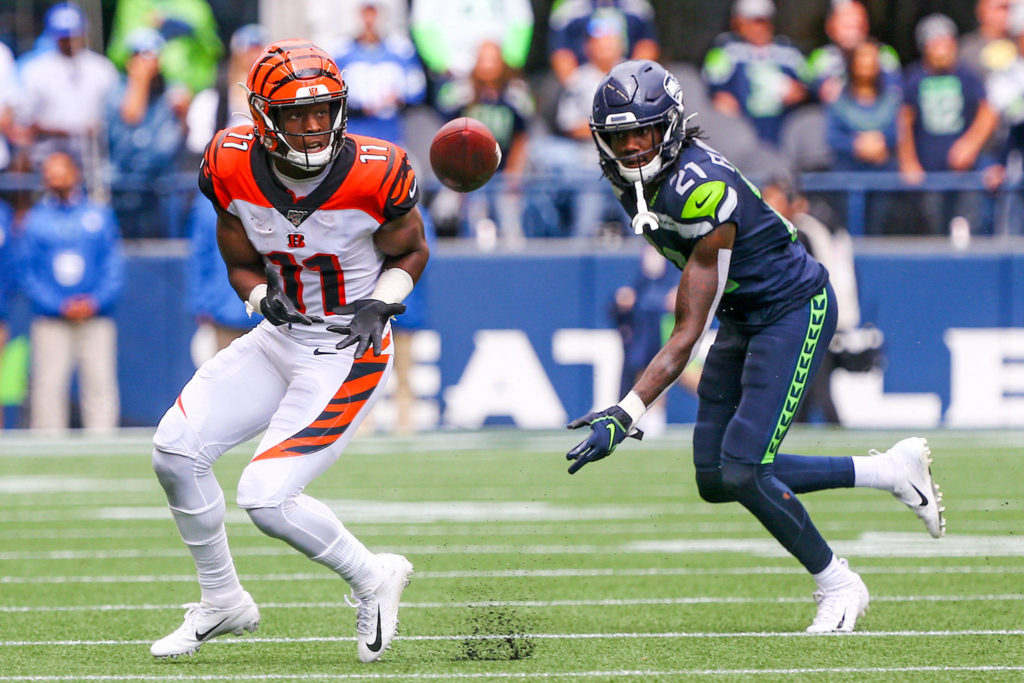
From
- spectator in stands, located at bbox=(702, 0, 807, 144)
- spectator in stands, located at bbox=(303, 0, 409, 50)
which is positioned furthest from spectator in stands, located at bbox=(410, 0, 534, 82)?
spectator in stands, located at bbox=(702, 0, 807, 144)

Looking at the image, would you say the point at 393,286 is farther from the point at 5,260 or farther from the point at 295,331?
the point at 5,260

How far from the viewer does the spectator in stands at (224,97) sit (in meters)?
11.5

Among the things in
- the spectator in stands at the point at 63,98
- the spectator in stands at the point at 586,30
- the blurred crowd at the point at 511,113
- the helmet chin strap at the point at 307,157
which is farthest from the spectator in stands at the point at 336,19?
the helmet chin strap at the point at 307,157

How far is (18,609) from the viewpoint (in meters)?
5.74

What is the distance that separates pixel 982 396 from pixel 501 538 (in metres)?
5.61

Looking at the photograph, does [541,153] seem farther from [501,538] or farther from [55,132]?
[501,538]

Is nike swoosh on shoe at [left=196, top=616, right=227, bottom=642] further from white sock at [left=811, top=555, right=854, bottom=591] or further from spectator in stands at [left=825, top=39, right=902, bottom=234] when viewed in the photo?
spectator in stands at [left=825, top=39, right=902, bottom=234]

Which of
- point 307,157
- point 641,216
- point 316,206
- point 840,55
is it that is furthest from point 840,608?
point 840,55

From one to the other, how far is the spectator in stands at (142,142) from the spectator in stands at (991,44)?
5.90 m

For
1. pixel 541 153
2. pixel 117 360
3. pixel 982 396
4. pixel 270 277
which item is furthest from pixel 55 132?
pixel 270 277

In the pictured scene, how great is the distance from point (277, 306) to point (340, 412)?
36cm

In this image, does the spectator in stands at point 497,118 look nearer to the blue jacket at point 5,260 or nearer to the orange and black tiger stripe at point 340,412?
the blue jacket at point 5,260

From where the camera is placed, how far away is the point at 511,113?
12000 mm

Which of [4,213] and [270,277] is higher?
[270,277]
